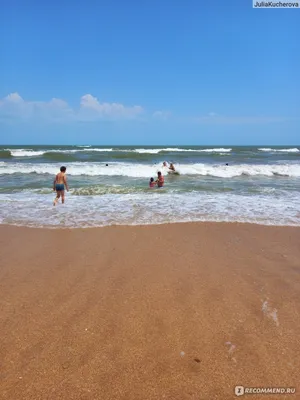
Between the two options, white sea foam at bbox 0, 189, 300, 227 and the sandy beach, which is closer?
the sandy beach

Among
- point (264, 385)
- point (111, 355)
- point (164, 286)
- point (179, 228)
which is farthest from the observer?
point (179, 228)

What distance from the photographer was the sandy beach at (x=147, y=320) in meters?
2.14

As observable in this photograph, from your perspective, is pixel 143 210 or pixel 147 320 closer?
pixel 147 320

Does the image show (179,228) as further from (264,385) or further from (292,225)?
(264,385)

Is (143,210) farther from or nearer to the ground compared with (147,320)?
farther from the ground

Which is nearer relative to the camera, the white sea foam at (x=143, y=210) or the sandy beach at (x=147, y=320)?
the sandy beach at (x=147, y=320)

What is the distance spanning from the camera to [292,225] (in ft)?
20.9

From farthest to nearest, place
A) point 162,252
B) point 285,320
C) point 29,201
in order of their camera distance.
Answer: point 29,201, point 162,252, point 285,320

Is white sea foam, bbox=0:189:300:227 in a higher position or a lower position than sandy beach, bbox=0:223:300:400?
higher

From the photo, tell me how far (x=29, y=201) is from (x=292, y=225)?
286 inches

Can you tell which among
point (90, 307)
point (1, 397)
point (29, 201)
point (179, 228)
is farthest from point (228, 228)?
point (29, 201)

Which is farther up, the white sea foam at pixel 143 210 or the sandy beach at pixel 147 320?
the white sea foam at pixel 143 210

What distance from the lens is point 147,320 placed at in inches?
113

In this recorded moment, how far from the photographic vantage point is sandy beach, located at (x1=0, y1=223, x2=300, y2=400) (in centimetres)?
214
